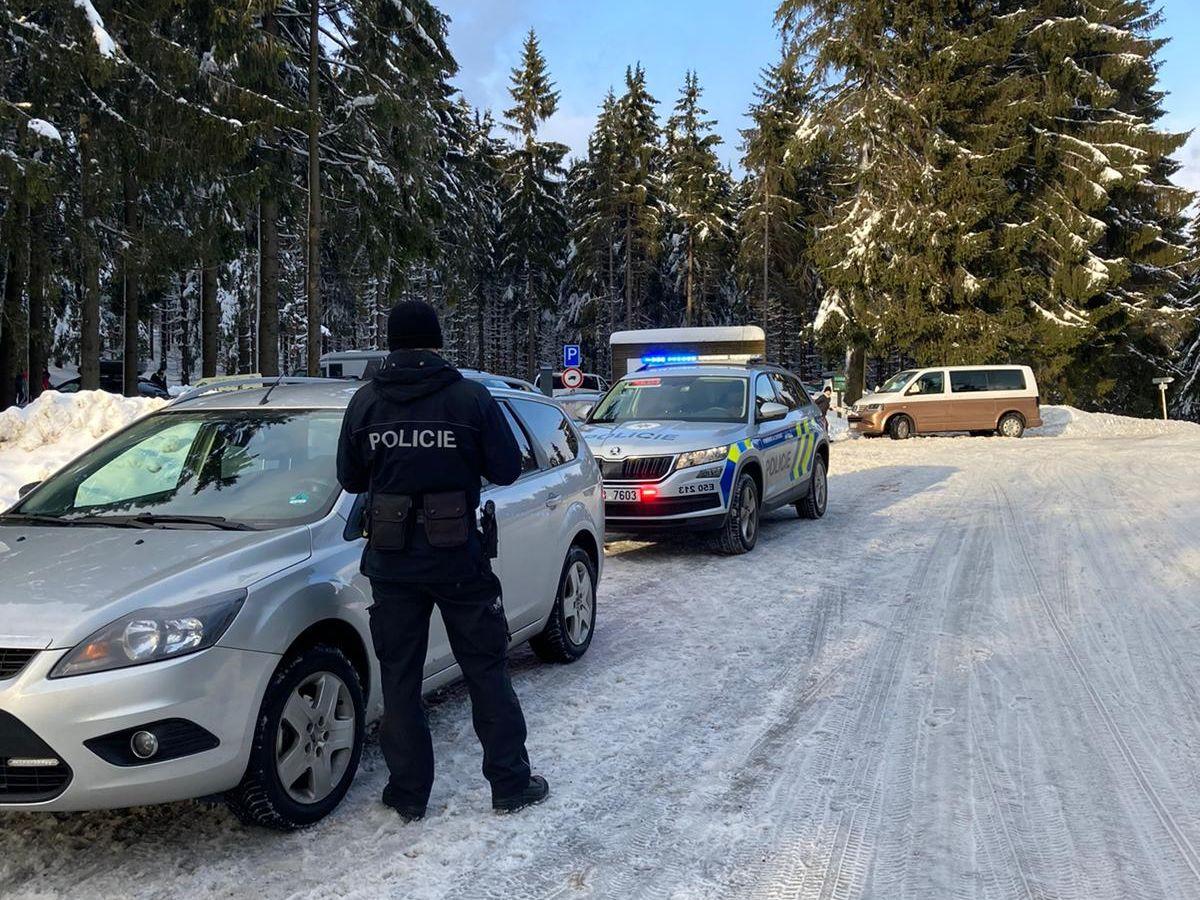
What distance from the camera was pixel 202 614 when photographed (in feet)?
10.5

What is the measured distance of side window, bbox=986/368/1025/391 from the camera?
25047 mm

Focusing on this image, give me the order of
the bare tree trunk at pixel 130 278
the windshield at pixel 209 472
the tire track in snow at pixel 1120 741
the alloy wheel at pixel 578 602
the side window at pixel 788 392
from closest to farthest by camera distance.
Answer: the tire track in snow at pixel 1120 741, the windshield at pixel 209 472, the alloy wheel at pixel 578 602, the side window at pixel 788 392, the bare tree trunk at pixel 130 278

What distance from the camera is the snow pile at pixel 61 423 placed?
12969 mm

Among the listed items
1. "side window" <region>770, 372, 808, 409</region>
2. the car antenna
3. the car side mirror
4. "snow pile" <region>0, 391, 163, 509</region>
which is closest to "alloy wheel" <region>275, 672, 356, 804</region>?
the car antenna

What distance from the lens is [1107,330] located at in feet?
104

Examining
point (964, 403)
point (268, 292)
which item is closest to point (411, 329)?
point (268, 292)

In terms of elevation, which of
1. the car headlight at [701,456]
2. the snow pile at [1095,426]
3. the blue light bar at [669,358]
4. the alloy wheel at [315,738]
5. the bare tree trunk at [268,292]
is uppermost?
the bare tree trunk at [268,292]

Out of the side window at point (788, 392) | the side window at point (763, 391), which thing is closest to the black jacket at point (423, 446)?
the side window at point (763, 391)

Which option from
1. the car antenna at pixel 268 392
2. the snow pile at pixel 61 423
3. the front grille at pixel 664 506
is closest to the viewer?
the car antenna at pixel 268 392

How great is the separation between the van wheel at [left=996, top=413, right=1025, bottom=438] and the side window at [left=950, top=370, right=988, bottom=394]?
97 centimetres

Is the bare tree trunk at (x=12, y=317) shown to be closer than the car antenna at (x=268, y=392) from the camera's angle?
No

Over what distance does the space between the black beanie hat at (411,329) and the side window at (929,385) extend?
23344mm

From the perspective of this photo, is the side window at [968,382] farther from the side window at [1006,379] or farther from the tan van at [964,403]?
the side window at [1006,379]

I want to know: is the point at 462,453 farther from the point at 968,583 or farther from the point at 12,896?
the point at 968,583
